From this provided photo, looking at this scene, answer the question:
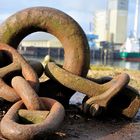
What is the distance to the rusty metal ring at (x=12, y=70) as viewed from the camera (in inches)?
125

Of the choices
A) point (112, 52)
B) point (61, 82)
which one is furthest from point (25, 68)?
point (112, 52)

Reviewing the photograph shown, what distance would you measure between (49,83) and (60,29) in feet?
1.76

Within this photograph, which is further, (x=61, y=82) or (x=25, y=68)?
(x=61, y=82)

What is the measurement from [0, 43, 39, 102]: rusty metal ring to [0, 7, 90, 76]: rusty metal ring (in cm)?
43

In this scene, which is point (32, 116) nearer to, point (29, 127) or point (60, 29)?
point (29, 127)

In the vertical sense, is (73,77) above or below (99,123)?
above

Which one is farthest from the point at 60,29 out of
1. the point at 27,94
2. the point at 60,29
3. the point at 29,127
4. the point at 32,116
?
the point at 29,127

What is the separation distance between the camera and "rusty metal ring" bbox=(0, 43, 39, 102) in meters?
3.18

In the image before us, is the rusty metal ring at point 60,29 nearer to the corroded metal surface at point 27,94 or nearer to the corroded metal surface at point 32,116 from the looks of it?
the corroded metal surface at point 27,94

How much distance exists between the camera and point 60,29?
3.98m

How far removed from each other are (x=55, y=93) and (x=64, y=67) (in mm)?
275

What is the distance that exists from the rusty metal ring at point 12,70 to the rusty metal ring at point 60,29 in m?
0.43

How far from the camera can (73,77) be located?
3.60m

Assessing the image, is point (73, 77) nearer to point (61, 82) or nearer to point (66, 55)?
point (61, 82)
